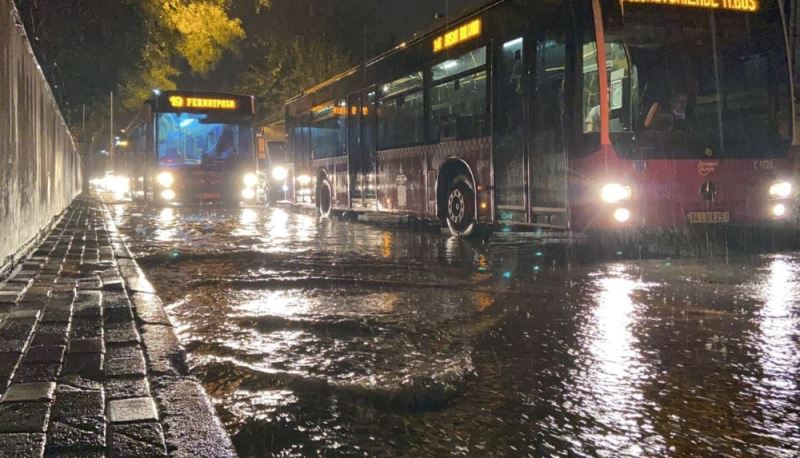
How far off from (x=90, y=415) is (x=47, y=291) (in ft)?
12.1

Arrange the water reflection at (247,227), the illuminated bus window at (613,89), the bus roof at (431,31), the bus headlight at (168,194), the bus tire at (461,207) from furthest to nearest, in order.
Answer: the bus headlight at (168,194) < the water reflection at (247,227) < the bus tire at (461,207) < the bus roof at (431,31) < the illuminated bus window at (613,89)

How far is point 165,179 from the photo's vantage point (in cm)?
2255

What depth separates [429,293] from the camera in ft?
21.7

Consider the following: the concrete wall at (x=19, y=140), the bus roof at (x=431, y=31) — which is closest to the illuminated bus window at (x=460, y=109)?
the bus roof at (x=431, y=31)

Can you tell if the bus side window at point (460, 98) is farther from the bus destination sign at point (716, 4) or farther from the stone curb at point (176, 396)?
the stone curb at point (176, 396)

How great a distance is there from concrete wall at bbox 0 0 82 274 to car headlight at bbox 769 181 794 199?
9000 millimetres

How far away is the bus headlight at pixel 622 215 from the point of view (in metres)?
8.56

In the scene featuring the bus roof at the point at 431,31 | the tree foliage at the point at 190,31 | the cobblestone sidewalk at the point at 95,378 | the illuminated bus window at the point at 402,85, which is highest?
the tree foliage at the point at 190,31

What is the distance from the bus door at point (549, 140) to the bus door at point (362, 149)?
5948mm

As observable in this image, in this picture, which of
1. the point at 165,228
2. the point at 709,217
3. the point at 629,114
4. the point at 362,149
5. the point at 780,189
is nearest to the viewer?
the point at 629,114

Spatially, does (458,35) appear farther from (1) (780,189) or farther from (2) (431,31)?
(1) (780,189)

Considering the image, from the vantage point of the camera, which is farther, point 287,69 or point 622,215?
point 287,69

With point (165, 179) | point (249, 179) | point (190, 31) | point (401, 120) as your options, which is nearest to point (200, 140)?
point (165, 179)

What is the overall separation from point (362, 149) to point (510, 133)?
598 cm
